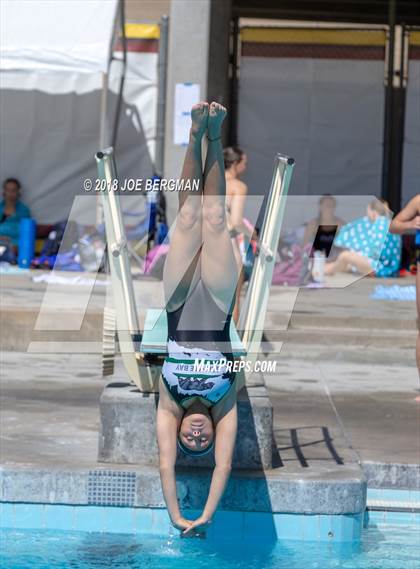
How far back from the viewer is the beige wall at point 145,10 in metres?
14.8

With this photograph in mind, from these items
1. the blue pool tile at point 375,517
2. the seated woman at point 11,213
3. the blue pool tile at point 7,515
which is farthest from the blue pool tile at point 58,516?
the seated woman at point 11,213

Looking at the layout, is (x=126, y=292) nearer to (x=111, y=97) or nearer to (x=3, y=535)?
(x=3, y=535)

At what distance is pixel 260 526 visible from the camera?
5691 mm

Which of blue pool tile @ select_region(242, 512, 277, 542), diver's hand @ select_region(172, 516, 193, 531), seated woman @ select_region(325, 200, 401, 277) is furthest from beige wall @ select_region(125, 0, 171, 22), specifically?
diver's hand @ select_region(172, 516, 193, 531)

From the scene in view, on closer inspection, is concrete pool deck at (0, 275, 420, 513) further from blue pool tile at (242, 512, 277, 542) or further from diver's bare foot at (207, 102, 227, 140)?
diver's bare foot at (207, 102, 227, 140)

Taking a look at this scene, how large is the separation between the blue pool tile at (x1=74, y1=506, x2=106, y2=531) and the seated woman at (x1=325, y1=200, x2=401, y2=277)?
325 cm

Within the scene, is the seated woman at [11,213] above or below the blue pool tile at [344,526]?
above

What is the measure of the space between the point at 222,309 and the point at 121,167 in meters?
9.65

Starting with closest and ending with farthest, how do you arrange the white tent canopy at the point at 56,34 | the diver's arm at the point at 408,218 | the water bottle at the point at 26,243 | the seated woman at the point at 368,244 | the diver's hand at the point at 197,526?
the diver's hand at the point at 197,526 → the diver's arm at the point at 408,218 → the seated woman at the point at 368,244 → the white tent canopy at the point at 56,34 → the water bottle at the point at 26,243

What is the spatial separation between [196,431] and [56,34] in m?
8.60

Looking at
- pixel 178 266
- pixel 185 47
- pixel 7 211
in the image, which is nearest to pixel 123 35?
pixel 185 47

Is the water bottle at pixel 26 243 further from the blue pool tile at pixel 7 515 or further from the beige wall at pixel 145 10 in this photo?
the blue pool tile at pixel 7 515

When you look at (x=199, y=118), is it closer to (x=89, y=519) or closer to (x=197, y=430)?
(x=197, y=430)

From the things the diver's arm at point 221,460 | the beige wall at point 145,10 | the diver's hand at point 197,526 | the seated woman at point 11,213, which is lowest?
the diver's hand at point 197,526
